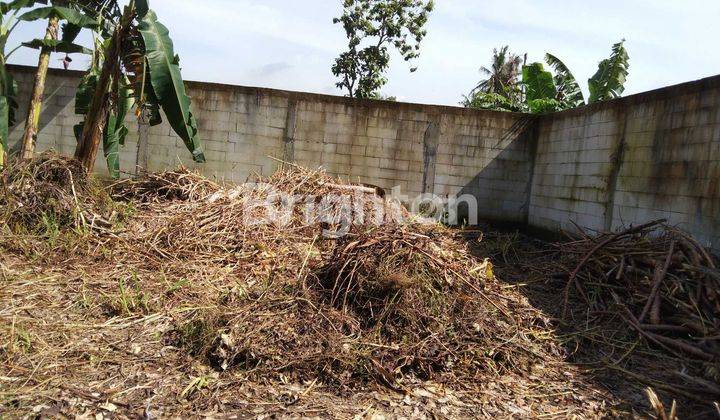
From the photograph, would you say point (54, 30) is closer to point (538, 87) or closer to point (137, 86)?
point (137, 86)

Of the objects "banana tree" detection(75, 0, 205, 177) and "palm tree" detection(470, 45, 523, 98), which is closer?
"banana tree" detection(75, 0, 205, 177)

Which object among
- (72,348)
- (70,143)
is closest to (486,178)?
(72,348)

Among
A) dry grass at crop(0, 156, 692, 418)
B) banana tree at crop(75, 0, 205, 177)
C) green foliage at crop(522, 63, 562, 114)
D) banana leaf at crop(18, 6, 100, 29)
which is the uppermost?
green foliage at crop(522, 63, 562, 114)

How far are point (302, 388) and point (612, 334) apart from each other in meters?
2.50

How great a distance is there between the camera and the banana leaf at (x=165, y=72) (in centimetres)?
494

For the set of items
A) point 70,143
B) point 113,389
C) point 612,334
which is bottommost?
point 113,389

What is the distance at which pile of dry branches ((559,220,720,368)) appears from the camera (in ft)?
11.2

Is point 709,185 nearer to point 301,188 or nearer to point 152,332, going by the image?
point 301,188

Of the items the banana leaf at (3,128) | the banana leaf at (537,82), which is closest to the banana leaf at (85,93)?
the banana leaf at (3,128)

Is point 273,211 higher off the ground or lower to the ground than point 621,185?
lower

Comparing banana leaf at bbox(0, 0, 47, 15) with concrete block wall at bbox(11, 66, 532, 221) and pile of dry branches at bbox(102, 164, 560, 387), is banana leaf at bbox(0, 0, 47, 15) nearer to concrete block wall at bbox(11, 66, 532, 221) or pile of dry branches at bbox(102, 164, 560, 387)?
concrete block wall at bbox(11, 66, 532, 221)

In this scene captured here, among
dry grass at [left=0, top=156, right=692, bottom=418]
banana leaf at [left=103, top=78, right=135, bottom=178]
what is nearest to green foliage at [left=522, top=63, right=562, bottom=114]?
dry grass at [left=0, top=156, right=692, bottom=418]

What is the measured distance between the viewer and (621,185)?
5.72 metres

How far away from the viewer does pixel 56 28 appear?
6.43 meters
